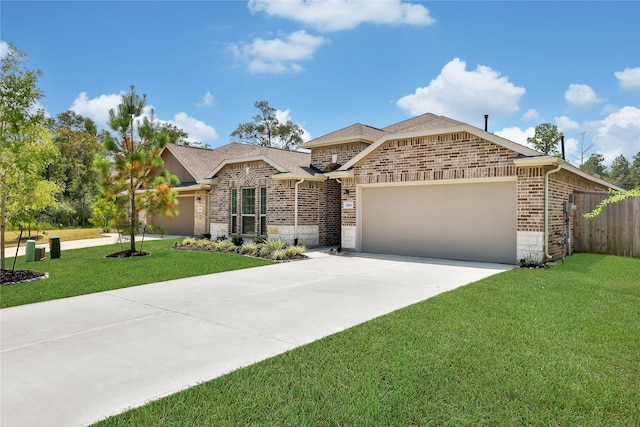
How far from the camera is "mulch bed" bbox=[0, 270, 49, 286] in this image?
8.79 metres

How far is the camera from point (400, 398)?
3230mm

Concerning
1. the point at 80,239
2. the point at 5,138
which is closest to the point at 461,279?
the point at 5,138

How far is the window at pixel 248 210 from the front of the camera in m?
16.9

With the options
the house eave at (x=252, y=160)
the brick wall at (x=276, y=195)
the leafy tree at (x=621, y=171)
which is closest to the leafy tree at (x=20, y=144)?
the house eave at (x=252, y=160)

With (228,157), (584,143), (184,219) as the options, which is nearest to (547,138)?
(584,143)

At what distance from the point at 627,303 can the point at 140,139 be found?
14.7 metres

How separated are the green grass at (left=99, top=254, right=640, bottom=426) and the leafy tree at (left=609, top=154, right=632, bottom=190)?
209 ft

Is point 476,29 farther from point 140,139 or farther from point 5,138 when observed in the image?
point 5,138

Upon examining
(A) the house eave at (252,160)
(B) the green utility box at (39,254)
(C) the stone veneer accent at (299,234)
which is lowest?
(B) the green utility box at (39,254)

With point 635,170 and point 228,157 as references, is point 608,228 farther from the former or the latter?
point 635,170

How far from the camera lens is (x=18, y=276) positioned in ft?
30.2

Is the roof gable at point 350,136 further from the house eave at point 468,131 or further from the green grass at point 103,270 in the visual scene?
the green grass at point 103,270

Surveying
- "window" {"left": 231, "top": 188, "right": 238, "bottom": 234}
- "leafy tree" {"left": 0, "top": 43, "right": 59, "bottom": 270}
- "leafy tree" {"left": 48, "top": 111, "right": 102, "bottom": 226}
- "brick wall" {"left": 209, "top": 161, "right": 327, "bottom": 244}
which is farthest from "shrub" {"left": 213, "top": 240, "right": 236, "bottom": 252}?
"leafy tree" {"left": 48, "top": 111, "right": 102, "bottom": 226}

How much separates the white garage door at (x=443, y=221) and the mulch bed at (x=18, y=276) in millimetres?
9580
